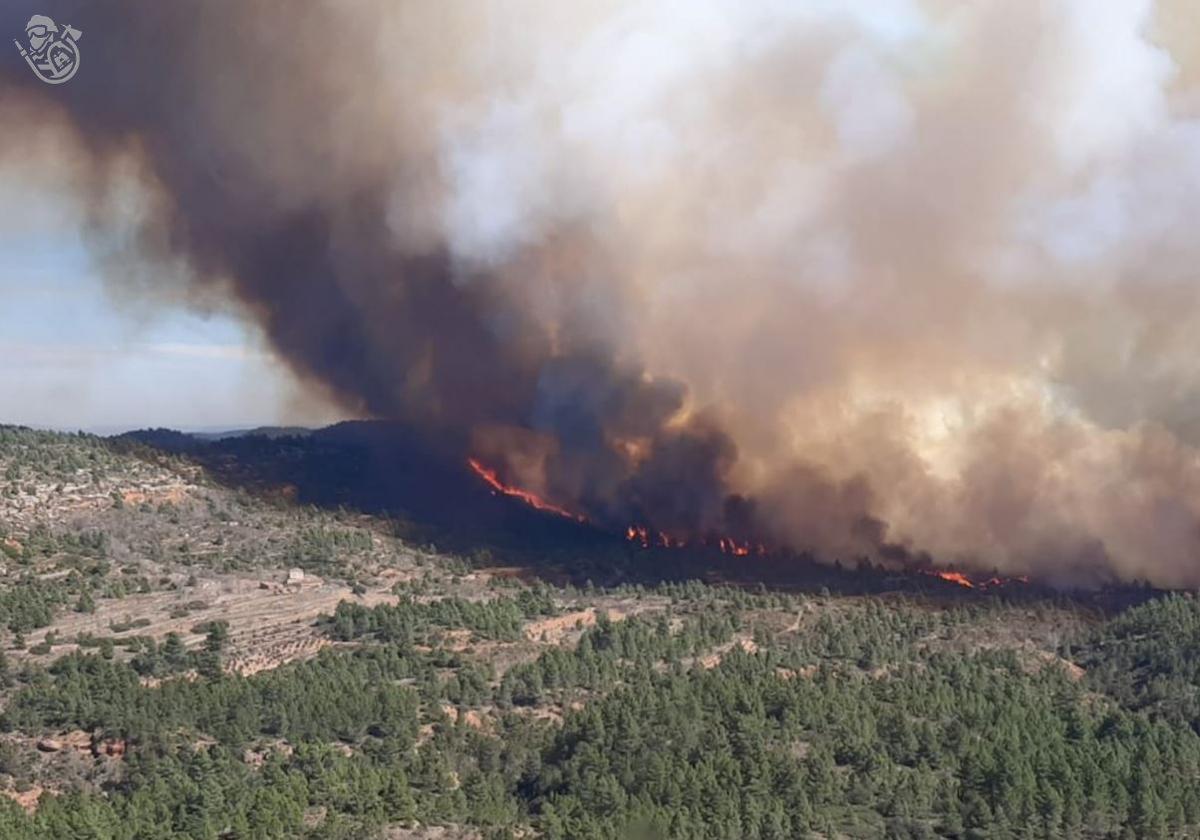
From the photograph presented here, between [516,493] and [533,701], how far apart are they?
1038 inches

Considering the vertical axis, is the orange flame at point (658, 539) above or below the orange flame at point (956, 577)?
above

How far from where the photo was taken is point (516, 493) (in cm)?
6869

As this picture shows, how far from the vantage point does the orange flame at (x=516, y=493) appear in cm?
6688

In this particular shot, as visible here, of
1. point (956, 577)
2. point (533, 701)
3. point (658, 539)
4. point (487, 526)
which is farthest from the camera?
point (487, 526)

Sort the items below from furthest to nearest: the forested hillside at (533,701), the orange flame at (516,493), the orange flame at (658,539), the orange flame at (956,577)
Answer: the orange flame at (516,493)
the orange flame at (658,539)
the orange flame at (956,577)
the forested hillside at (533,701)

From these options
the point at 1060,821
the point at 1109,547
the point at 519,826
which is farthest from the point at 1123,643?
the point at 519,826

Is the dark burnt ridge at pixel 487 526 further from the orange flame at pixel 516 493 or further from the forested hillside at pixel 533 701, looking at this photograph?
the forested hillside at pixel 533 701

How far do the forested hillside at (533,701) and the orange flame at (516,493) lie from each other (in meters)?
9.16

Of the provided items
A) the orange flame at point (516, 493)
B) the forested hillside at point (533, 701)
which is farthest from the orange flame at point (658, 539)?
the forested hillside at point (533, 701)

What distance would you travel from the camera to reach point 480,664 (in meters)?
44.6

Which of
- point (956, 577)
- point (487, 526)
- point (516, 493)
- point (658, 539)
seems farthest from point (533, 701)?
point (516, 493)

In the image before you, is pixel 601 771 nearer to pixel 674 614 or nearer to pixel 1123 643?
pixel 674 614

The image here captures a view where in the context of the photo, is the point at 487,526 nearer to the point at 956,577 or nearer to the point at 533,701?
the point at 956,577

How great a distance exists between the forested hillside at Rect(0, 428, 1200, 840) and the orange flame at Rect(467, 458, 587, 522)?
A: 916 cm
